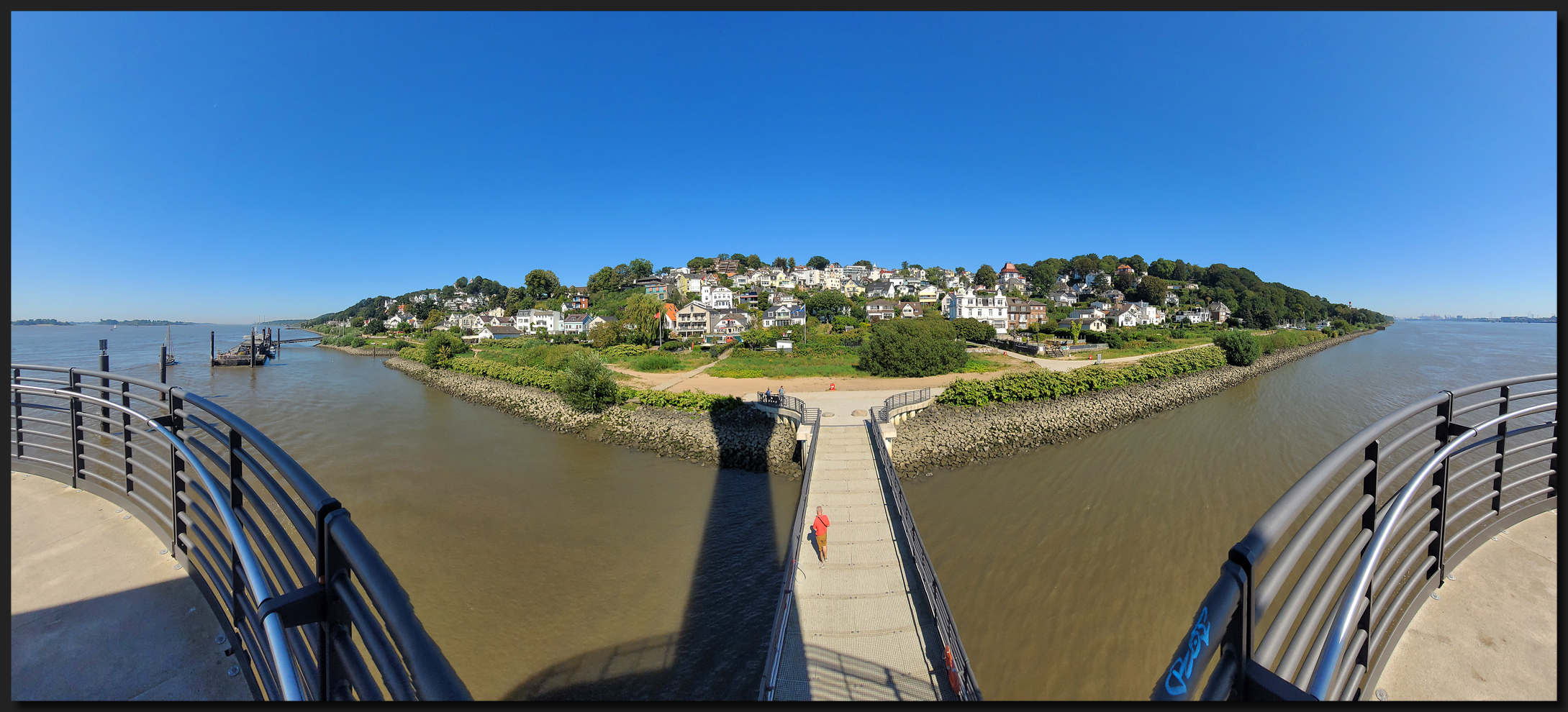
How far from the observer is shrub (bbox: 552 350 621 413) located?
17.6m

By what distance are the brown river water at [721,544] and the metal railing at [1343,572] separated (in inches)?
64.4

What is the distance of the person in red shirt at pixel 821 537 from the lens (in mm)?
6688

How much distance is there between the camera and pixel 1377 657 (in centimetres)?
228

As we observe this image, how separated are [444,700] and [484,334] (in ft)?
227

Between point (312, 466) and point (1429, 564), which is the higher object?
point (1429, 564)

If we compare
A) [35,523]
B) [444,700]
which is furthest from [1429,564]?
[35,523]

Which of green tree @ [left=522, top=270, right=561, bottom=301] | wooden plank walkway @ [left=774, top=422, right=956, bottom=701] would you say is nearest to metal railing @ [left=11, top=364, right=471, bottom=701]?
wooden plank walkway @ [left=774, top=422, right=956, bottom=701]

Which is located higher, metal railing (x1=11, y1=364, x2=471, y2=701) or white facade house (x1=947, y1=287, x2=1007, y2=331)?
white facade house (x1=947, y1=287, x2=1007, y2=331)

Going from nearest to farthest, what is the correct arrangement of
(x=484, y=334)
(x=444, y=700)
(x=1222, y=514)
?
(x=444, y=700) → (x=1222, y=514) → (x=484, y=334)

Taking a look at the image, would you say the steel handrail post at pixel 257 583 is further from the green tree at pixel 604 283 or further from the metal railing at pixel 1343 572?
the green tree at pixel 604 283

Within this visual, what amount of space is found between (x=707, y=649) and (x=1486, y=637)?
21.6ft

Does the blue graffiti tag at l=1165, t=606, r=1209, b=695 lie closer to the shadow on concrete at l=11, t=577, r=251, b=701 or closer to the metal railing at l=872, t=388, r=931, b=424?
the shadow on concrete at l=11, t=577, r=251, b=701

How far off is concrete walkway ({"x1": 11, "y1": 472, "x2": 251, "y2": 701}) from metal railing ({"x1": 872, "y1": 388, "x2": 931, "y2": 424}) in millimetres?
12561

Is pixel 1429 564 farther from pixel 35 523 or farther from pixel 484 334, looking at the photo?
pixel 484 334
